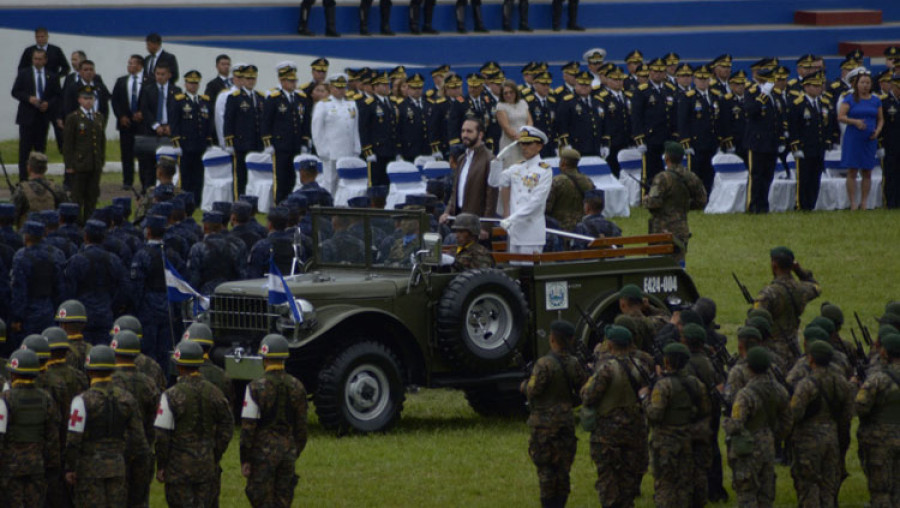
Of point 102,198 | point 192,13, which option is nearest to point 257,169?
point 102,198

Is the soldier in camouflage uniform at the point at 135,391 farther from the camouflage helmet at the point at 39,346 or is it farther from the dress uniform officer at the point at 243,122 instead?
the dress uniform officer at the point at 243,122

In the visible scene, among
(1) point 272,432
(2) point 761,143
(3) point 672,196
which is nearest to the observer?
(1) point 272,432

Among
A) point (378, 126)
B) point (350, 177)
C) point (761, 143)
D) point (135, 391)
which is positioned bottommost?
point (135, 391)

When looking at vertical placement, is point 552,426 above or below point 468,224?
below

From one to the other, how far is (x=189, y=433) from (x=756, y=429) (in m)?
3.71

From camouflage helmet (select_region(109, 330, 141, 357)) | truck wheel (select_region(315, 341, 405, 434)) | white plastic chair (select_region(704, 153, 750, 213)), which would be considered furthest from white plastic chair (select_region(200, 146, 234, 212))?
camouflage helmet (select_region(109, 330, 141, 357))

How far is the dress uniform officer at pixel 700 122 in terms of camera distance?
84.4 feet

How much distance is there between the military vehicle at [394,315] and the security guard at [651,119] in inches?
435

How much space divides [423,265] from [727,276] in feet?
25.3

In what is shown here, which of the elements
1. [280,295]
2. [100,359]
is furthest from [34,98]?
[100,359]

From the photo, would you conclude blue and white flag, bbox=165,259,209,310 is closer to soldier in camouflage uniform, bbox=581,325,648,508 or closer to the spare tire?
the spare tire

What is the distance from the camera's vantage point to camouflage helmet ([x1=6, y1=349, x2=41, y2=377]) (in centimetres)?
1078

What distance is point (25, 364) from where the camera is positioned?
10.8m

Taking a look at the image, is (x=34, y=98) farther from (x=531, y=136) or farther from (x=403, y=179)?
(x=531, y=136)
